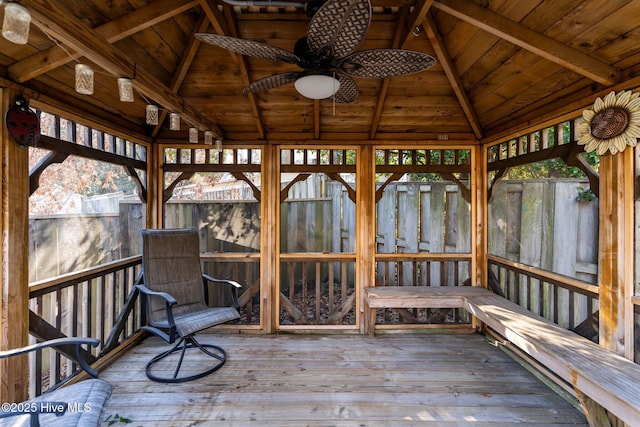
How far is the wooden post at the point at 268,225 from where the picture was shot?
353 centimetres

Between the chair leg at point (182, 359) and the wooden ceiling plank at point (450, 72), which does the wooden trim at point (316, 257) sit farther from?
the wooden ceiling plank at point (450, 72)

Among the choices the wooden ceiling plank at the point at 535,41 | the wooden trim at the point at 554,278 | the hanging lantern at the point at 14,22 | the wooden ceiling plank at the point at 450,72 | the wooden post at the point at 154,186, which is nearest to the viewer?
the hanging lantern at the point at 14,22

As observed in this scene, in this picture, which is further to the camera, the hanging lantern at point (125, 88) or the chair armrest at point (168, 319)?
the chair armrest at point (168, 319)

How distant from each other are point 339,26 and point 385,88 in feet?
5.53

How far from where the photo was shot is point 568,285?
2408 mm

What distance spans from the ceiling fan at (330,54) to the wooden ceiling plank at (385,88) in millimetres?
861

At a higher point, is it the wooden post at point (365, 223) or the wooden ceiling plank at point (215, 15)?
the wooden ceiling plank at point (215, 15)

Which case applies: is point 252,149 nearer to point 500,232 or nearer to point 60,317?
point 60,317

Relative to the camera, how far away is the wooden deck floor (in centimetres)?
212

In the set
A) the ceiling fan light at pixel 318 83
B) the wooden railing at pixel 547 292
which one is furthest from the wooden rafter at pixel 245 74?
the wooden railing at pixel 547 292

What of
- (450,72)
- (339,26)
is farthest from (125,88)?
(450,72)

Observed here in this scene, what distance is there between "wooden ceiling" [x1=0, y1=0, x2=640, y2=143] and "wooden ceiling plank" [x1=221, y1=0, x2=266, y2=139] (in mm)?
11

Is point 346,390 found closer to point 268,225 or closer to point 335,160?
point 268,225

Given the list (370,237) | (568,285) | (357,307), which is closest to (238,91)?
(370,237)
